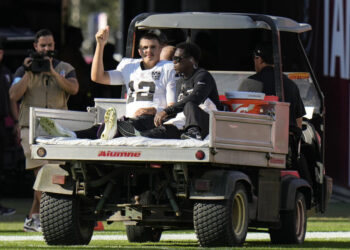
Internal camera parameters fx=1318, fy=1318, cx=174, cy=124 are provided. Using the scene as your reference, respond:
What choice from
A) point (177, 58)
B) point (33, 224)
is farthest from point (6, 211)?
point (177, 58)

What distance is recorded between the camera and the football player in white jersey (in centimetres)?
1169

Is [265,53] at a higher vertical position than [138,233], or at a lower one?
higher

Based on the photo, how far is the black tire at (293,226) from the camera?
12.1 m

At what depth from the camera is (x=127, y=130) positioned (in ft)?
36.4

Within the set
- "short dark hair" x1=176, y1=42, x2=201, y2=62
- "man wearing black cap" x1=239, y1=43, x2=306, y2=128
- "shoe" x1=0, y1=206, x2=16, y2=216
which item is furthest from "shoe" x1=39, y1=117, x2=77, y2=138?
"shoe" x1=0, y1=206, x2=16, y2=216

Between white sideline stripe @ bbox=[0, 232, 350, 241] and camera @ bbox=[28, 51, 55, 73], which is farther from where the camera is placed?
camera @ bbox=[28, 51, 55, 73]

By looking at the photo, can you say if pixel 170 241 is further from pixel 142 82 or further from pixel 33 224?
pixel 33 224

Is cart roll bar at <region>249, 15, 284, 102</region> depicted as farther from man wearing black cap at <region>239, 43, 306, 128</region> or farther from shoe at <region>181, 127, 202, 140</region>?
shoe at <region>181, 127, 202, 140</region>

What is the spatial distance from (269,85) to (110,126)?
6.33ft

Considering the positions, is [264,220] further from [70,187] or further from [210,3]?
[210,3]

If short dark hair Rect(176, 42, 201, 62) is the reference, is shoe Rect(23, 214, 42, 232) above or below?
below

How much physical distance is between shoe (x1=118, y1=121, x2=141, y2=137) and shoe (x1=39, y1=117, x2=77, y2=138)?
0.44 m

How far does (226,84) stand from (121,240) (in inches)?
83.8

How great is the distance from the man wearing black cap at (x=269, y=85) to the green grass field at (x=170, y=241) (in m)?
1.19
